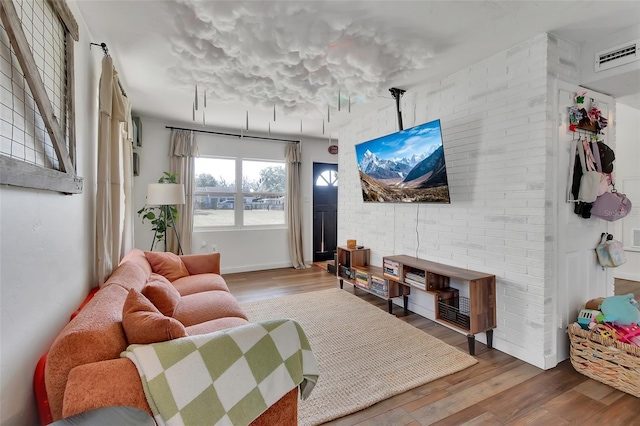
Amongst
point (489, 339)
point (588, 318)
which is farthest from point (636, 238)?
point (489, 339)

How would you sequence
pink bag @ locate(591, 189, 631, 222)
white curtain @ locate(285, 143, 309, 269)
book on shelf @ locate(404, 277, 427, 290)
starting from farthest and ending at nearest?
white curtain @ locate(285, 143, 309, 269) < book on shelf @ locate(404, 277, 427, 290) < pink bag @ locate(591, 189, 631, 222)

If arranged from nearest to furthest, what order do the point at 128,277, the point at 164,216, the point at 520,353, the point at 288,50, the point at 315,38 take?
the point at 128,277 < the point at 315,38 < the point at 288,50 < the point at 520,353 < the point at 164,216

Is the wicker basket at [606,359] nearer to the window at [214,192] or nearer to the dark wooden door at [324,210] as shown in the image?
the dark wooden door at [324,210]

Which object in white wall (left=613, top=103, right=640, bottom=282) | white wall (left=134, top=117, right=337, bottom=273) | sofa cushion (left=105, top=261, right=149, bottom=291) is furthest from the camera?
white wall (left=134, top=117, right=337, bottom=273)

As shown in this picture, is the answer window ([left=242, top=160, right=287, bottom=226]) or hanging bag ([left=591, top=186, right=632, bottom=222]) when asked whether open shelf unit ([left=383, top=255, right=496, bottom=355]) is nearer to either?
hanging bag ([left=591, top=186, right=632, bottom=222])

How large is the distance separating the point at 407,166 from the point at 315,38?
1487 mm

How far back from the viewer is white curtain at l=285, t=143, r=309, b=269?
540 centimetres

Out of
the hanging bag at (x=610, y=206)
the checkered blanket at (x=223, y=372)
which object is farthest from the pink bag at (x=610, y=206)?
the checkered blanket at (x=223, y=372)

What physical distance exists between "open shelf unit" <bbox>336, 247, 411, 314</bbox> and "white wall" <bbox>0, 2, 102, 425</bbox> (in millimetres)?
2671

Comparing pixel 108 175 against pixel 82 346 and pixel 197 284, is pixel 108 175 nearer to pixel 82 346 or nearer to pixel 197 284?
pixel 197 284

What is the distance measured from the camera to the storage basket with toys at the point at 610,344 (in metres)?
1.87

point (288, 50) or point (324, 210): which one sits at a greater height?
point (288, 50)

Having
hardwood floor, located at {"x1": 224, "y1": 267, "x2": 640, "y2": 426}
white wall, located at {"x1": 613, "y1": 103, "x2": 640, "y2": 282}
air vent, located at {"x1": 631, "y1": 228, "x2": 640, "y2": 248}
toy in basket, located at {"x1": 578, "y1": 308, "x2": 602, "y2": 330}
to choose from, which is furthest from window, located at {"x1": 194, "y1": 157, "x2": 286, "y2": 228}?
air vent, located at {"x1": 631, "y1": 228, "x2": 640, "y2": 248}

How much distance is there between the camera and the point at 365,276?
3.61 meters
